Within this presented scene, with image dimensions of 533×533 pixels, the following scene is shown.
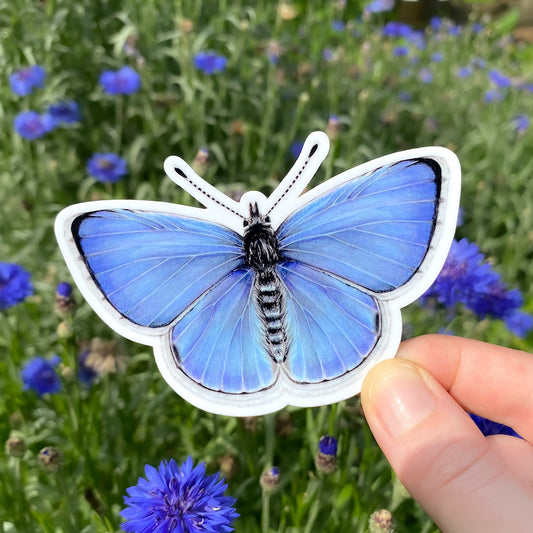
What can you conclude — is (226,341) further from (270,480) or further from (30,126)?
(30,126)

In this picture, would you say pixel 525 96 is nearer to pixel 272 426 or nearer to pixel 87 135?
pixel 87 135

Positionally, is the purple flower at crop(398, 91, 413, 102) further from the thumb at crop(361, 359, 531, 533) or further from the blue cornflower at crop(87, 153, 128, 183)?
the thumb at crop(361, 359, 531, 533)

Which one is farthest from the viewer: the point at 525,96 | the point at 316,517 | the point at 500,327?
the point at 525,96

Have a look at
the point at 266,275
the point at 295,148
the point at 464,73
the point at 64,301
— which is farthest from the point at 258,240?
the point at 464,73

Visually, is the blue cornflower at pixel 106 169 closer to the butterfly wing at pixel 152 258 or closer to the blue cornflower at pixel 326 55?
the butterfly wing at pixel 152 258

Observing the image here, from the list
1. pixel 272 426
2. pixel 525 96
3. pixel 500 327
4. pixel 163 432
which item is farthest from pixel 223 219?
pixel 525 96

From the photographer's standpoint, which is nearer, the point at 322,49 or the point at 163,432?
the point at 163,432

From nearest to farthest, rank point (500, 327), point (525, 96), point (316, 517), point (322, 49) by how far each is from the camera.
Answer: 1. point (316, 517)
2. point (500, 327)
3. point (322, 49)
4. point (525, 96)
